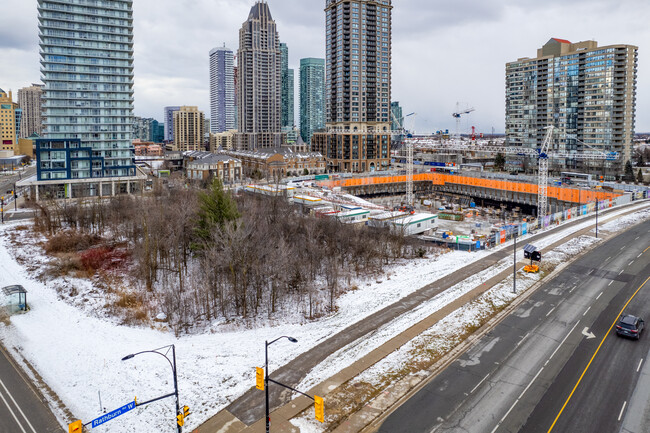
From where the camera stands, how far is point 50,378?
30.3m

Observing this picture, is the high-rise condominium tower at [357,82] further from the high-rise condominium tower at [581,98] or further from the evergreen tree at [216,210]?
the evergreen tree at [216,210]

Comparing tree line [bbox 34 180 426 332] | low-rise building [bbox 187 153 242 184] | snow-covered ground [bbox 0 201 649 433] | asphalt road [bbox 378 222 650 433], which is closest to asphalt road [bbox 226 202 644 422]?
snow-covered ground [bbox 0 201 649 433]

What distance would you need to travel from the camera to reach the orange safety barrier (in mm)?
98938

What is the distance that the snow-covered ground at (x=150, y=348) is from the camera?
27125mm

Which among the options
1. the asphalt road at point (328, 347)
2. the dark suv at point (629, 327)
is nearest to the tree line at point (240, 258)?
the asphalt road at point (328, 347)

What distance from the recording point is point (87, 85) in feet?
344

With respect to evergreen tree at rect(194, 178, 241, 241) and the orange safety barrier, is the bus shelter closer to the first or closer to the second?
Result: evergreen tree at rect(194, 178, 241, 241)

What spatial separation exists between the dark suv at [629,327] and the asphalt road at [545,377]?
0.59m

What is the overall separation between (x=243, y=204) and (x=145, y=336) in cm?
3598

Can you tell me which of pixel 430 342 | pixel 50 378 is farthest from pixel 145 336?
pixel 430 342

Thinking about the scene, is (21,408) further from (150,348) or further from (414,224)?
(414,224)

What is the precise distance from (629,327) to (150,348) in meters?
34.8

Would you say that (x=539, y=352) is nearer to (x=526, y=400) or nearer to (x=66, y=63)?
(x=526, y=400)

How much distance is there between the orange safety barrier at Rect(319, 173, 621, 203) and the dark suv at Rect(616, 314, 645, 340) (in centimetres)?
6750
